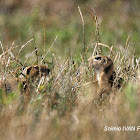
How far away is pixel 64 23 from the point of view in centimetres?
962

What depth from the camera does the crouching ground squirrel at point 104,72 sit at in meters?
2.94

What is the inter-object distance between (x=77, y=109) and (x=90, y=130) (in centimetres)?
44

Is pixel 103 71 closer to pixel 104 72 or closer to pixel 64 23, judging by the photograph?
pixel 104 72

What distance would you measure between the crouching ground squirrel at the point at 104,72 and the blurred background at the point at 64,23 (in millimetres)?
3401

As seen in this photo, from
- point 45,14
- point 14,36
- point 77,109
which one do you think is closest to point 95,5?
point 45,14

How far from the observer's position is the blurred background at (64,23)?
Answer: 7410mm

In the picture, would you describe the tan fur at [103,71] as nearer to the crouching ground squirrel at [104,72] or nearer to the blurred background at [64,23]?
the crouching ground squirrel at [104,72]

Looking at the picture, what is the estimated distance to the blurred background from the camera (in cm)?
741

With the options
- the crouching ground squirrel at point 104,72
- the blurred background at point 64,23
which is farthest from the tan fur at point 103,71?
the blurred background at point 64,23

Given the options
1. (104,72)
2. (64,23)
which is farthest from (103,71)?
(64,23)

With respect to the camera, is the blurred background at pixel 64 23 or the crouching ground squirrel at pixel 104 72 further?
the blurred background at pixel 64 23

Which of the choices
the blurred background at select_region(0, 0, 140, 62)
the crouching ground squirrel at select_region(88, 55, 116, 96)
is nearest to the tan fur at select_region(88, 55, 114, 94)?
the crouching ground squirrel at select_region(88, 55, 116, 96)

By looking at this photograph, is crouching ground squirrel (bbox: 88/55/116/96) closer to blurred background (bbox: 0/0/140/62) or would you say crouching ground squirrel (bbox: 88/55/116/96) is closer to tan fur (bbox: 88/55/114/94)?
tan fur (bbox: 88/55/114/94)

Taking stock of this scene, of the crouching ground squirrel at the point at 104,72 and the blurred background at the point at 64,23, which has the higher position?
the crouching ground squirrel at the point at 104,72
